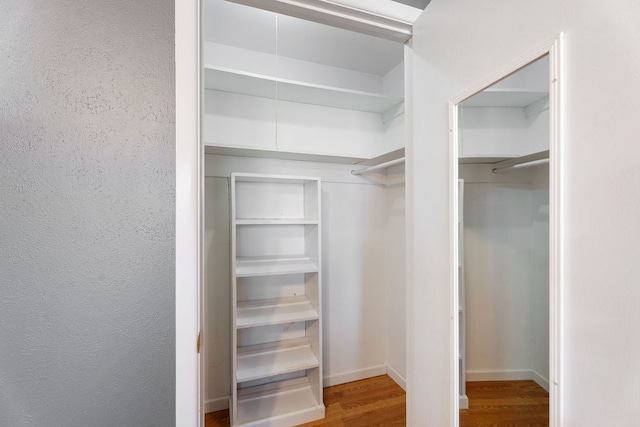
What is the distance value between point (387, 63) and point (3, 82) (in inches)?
85.8

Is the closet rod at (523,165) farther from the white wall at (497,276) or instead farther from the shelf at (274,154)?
the shelf at (274,154)

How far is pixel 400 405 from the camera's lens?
1.99 metres

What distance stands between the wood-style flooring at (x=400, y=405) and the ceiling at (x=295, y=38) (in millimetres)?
1947

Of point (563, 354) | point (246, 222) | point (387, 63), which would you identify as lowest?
point (563, 354)

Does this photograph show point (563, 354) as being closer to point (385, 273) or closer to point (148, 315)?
point (148, 315)

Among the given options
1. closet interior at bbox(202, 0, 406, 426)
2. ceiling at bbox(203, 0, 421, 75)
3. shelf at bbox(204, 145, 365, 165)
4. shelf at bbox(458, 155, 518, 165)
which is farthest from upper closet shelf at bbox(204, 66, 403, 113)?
shelf at bbox(458, 155, 518, 165)

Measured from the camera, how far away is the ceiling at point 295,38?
1646mm

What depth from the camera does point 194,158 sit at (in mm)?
761

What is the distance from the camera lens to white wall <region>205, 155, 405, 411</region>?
6.79ft

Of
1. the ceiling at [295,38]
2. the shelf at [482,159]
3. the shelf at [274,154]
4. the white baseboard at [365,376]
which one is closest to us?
the shelf at [482,159]

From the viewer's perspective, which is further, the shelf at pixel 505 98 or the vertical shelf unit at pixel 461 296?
the vertical shelf unit at pixel 461 296

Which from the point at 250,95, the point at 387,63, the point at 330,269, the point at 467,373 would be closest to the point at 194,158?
the point at 467,373

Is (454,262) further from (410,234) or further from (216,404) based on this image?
(216,404)

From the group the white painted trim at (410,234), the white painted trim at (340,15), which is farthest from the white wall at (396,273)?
the white painted trim at (340,15)
